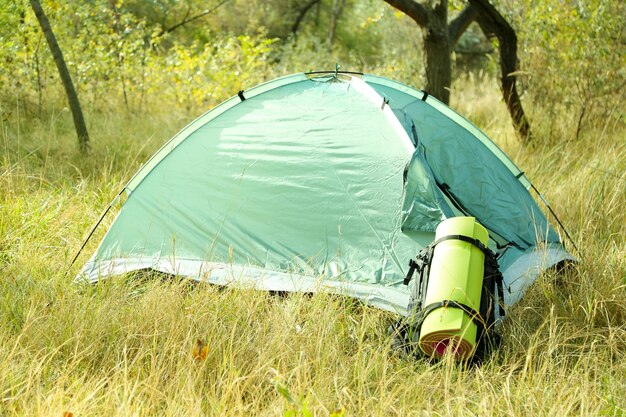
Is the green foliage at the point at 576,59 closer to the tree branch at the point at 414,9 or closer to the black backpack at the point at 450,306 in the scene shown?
the tree branch at the point at 414,9

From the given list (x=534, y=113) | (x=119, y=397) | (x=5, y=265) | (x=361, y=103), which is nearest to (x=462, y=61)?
(x=534, y=113)

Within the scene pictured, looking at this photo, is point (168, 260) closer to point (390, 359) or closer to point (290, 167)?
point (290, 167)

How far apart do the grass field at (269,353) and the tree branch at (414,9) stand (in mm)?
2737

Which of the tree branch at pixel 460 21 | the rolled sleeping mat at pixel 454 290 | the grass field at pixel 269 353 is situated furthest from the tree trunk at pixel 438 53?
the rolled sleeping mat at pixel 454 290

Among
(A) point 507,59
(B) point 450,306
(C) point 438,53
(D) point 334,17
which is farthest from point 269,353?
(D) point 334,17

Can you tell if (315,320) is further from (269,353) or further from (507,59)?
(507,59)

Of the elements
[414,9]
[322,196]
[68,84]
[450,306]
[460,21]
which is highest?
[414,9]

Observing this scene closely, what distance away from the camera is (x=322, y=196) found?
401cm

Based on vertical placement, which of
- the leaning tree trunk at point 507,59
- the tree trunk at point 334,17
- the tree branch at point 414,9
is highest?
the tree branch at point 414,9

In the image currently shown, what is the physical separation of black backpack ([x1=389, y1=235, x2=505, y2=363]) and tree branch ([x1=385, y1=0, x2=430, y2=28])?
11.1 feet

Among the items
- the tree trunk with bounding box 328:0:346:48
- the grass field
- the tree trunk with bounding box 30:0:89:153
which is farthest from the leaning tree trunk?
the tree trunk with bounding box 328:0:346:48

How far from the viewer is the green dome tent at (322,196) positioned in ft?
12.3

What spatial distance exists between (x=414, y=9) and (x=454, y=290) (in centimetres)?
375

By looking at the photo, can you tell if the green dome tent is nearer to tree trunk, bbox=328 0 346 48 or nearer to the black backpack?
the black backpack
